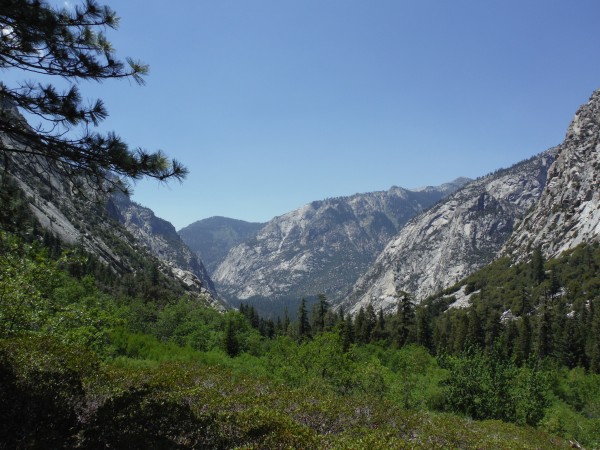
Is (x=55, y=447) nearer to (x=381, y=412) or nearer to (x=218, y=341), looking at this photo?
Result: (x=381, y=412)

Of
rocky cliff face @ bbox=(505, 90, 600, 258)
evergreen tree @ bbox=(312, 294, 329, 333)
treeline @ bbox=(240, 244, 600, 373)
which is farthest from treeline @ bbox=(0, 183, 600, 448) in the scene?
rocky cliff face @ bbox=(505, 90, 600, 258)

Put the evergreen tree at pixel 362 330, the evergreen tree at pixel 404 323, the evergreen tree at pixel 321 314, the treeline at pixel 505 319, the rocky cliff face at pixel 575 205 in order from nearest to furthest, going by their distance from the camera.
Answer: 1. the treeline at pixel 505 319
2. the evergreen tree at pixel 404 323
3. the evergreen tree at pixel 362 330
4. the evergreen tree at pixel 321 314
5. the rocky cliff face at pixel 575 205

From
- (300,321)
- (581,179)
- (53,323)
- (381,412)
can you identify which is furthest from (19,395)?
(581,179)

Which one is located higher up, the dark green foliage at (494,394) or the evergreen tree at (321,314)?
the evergreen tree at (321,314)

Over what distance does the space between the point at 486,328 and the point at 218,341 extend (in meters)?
82.7

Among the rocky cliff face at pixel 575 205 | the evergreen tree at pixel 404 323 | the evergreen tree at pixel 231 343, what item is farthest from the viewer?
the rocky cliff face at pixel 575 205

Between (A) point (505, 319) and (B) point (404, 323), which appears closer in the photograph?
(B) point (404, 323)

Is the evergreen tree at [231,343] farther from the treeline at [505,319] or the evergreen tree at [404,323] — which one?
the evergreen tree at [404,323]

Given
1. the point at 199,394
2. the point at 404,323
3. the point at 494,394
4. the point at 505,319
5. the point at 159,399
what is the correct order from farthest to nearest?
the point at 505,319 → the point at 404,323 → the point at 494,394 → the point at 199,394 → the point at 159,399

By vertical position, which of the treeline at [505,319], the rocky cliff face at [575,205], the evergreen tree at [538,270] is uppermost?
the rocky cliff face at [575,205]

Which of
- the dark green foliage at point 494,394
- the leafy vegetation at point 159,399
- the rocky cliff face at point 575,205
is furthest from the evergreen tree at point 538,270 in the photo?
the leafy vegetation at point 159,399

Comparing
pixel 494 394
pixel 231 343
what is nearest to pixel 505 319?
pixel 494 394

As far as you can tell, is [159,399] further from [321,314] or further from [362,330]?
[321,314]

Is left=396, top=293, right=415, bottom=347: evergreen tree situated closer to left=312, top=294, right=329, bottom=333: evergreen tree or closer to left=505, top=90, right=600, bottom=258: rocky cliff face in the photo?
left=312, top=294, right=329, bottom=333: evergreen tree
